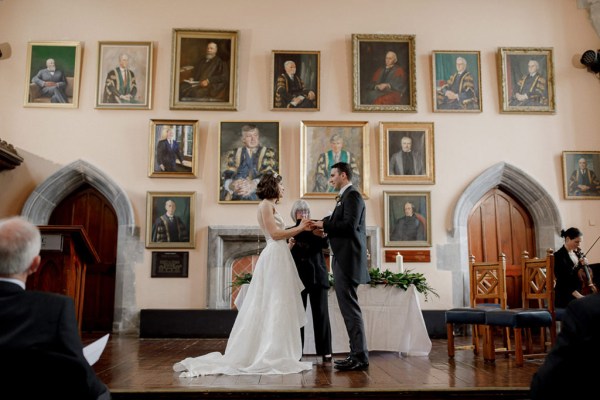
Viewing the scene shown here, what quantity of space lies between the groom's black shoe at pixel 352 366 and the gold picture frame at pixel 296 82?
16.8 ft

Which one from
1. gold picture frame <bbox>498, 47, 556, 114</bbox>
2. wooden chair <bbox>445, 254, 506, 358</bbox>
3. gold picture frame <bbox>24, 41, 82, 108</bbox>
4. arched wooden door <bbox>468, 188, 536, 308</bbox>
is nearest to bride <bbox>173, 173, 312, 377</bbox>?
wooden chair <bbox>445, 254, 506, 358</bbox>

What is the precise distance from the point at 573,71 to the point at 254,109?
539 cm

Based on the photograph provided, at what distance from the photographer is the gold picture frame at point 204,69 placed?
8.99 m

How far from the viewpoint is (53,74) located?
8.93m

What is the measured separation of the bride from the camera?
15.3ft

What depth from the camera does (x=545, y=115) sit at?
9156 mm

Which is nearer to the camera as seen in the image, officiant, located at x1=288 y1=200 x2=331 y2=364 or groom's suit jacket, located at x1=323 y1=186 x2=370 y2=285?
groom's suit jacket, located at x1=323 y1=186 x2=370 y2=285

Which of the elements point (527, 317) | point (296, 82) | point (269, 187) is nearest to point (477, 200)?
point (296, 82)

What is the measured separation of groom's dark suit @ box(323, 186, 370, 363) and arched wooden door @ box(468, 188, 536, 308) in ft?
16.1

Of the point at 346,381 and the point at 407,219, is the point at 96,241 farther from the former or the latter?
the point at 346,381

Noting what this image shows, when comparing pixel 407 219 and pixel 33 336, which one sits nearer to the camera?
pixel 33 336

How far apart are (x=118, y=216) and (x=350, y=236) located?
5084 millimetres

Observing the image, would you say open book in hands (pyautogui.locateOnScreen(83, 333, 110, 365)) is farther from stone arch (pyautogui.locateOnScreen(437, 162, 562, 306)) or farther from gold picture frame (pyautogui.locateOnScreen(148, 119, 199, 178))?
stone arch (pyautogui.locateOnScreen(437, 162, 562, 306))

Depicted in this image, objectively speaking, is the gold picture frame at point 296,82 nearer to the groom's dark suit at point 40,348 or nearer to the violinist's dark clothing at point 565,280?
the violinist's dark clothing at point 565,280
